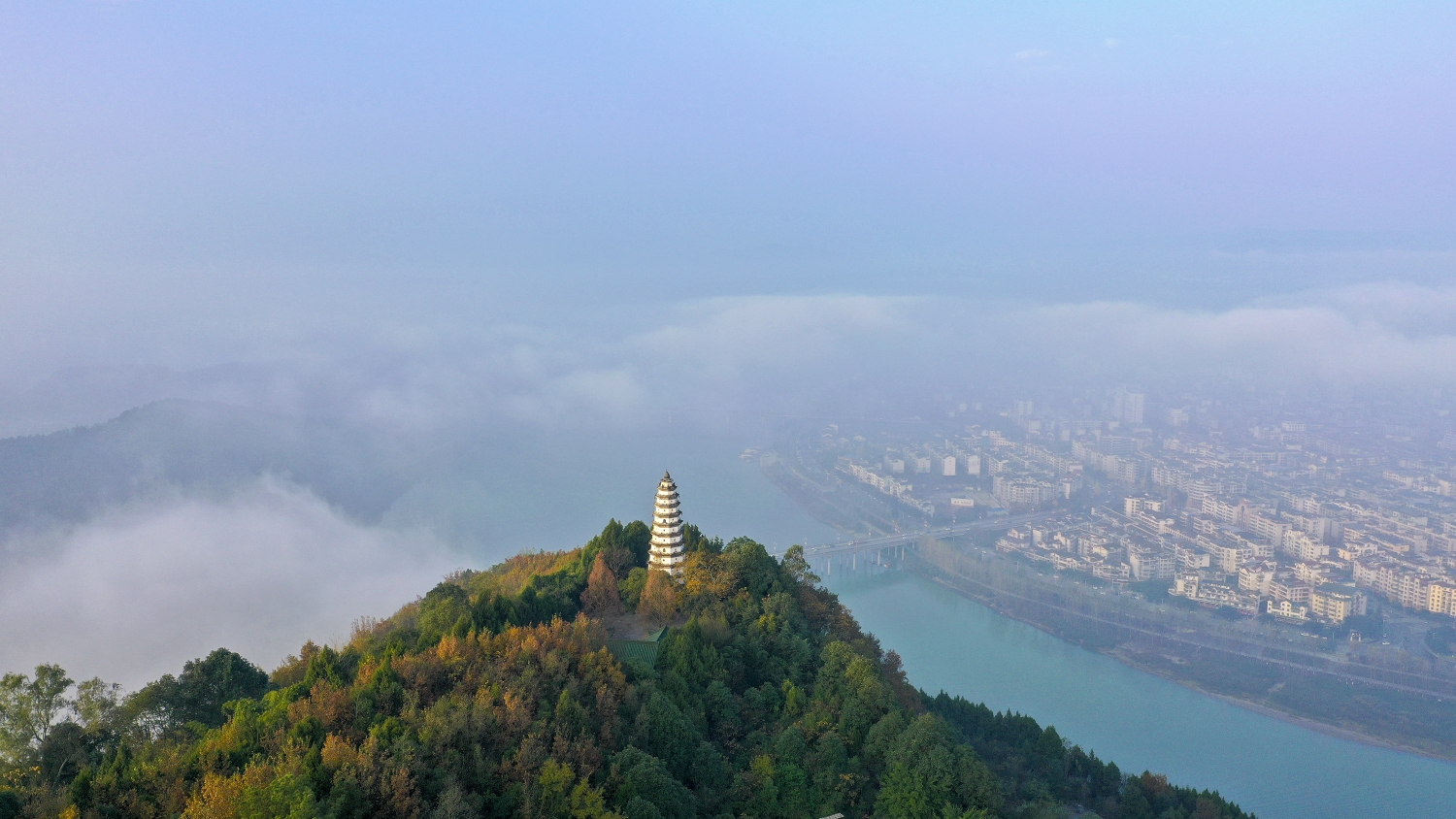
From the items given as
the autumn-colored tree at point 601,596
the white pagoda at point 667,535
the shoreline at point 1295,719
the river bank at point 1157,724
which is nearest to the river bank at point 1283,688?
the shoreline at point 1295,719

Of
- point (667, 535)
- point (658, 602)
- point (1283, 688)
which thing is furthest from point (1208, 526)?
point (658, 602)

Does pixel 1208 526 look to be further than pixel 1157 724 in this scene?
Yes

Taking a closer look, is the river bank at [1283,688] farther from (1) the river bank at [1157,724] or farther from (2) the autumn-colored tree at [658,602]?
(2) the autumn-colored tree at [658,602]

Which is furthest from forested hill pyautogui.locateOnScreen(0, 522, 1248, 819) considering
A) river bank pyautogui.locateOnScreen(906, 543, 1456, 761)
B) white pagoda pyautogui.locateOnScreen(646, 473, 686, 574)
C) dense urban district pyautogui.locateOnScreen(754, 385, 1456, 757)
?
dense urban district pyautogui.locateOnScreen(754, 385, 1456, 757)

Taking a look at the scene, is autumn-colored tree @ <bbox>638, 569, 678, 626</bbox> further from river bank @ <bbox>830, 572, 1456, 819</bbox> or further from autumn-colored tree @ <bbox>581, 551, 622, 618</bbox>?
river bank @ <bbox>830, 572, 1456, 819</bbox>

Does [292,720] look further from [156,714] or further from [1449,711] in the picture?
[1449,711]

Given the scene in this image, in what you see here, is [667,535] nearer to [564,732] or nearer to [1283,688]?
[564,732]
